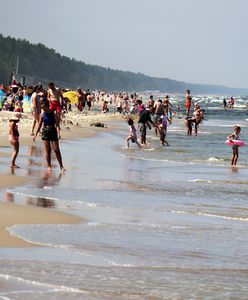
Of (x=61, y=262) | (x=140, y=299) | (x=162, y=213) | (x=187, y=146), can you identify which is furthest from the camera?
(x=187, y=146)

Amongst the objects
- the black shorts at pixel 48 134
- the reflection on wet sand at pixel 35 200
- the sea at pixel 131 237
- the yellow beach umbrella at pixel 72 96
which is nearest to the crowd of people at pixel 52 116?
the black shorts at pixel 48 134

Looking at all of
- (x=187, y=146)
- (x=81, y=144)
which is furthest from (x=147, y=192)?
(x=187, y=146)

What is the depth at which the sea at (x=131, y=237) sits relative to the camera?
676 centimetres

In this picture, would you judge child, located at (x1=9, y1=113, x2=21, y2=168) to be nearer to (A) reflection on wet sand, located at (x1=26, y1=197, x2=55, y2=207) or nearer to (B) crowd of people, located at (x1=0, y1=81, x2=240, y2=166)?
(B) crowd of people, located at (x1=0, y1=81, x2=240, y2=166)

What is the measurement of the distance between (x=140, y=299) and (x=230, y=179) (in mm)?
11261

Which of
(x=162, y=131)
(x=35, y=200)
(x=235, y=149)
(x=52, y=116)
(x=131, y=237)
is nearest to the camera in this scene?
(x=131, y=237)

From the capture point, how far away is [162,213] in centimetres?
1127

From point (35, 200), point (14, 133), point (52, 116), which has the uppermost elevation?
point (52, 116)

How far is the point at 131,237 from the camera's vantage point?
360 inches

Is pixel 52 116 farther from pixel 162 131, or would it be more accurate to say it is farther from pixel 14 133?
pixel 162 131

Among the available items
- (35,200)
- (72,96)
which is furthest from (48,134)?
(72,96)

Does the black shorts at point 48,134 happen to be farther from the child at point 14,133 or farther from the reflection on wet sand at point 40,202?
the reflection on wet sand at point 40,202

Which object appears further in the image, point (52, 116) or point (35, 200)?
point (52, 116)

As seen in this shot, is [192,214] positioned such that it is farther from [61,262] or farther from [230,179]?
[230,179]
